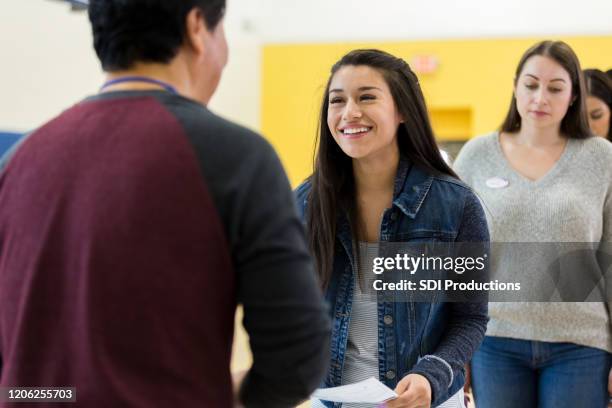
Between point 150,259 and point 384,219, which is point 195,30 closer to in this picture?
point 150,259

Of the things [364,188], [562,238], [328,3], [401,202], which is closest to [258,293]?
[401,202]

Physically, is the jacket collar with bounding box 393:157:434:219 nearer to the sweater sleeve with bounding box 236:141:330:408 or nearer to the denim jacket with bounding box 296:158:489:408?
the denim jacket with bounding box 296:158:489:408

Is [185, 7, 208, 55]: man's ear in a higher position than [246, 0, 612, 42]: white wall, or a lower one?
lower

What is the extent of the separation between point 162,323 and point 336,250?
2.98ft

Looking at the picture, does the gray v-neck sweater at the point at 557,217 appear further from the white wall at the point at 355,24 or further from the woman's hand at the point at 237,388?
the white wall at the point at 355,24

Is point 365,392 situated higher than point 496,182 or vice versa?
point 496,182

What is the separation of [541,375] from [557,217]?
19.5 inches

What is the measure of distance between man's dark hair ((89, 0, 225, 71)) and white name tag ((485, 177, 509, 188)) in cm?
162

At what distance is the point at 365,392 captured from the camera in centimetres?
143

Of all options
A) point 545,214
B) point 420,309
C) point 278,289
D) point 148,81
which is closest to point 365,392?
point 420,309

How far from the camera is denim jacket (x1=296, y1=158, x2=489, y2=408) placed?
5.30ft

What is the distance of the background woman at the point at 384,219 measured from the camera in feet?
5.31

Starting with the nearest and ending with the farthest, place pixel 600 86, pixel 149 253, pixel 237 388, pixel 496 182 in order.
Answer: pixel 149 253, pixel 237 388, pixel 496 182, pixel 600 86

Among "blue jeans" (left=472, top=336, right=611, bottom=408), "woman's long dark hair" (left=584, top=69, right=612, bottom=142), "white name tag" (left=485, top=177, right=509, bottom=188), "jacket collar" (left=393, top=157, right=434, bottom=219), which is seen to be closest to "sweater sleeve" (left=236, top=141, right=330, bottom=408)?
"jacket collar" (left=393, top=157, right=434, bottom=219)
